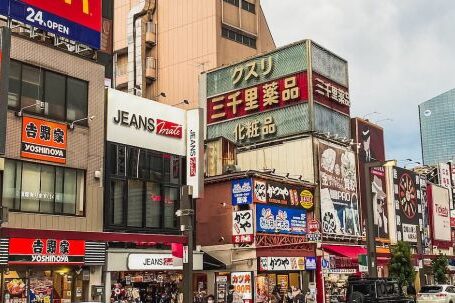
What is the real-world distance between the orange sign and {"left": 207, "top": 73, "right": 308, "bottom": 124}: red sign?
2262cm

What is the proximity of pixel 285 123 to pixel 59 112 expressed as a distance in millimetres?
22290

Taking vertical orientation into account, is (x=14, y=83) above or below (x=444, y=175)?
below

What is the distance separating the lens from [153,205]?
33.2m

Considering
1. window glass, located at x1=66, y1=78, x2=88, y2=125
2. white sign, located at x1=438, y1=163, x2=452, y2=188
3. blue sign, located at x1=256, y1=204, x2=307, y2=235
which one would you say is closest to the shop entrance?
window glass, located at x1=66, y1=78, x2=88, y2=125

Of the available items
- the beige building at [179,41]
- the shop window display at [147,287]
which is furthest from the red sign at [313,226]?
the beige building at [179,41]

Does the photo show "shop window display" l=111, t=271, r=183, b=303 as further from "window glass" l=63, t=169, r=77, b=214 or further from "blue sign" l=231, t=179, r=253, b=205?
"blue sign" l=231, t=179, r=253, b=205

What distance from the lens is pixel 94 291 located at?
28.1 metres

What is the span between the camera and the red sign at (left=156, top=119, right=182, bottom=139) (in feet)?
111

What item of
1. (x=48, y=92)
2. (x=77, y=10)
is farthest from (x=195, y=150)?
(x=77, y=10)

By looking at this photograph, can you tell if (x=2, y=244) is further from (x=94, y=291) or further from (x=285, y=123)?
(x=285, y=123)

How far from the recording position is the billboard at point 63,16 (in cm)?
2802

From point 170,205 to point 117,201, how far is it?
3954 millimetres

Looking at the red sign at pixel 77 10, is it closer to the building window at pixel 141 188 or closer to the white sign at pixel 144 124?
the white sign at pixel 144 124

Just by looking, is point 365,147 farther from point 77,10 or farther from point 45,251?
point 45,251
